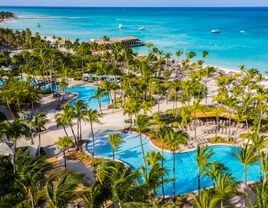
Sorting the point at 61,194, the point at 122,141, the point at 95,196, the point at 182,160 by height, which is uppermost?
the point at 61,194

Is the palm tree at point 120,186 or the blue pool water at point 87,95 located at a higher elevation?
the palm tree at point 120,186

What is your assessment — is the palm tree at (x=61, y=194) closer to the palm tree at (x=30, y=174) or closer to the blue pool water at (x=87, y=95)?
the palm tree at (x=30, y=174)

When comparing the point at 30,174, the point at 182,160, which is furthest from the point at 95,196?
the point at 182,160

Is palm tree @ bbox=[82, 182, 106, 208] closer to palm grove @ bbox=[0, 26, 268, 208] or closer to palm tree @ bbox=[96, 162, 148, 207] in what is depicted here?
palm grove @ bbox=[0, 26, 268, 208]

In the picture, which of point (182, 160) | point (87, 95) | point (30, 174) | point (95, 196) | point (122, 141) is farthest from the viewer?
point (87, 95)

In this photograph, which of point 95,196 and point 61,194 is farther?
point 95,196

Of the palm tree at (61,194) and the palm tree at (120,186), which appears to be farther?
the palm tree at (120,186)

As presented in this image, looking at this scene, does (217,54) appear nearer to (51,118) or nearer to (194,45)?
(194,45)

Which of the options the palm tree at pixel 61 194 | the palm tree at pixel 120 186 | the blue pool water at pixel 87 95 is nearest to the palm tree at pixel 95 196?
the palm tree at pixel 120 186

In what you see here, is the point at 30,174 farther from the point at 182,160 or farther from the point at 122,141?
the point at 182,160
